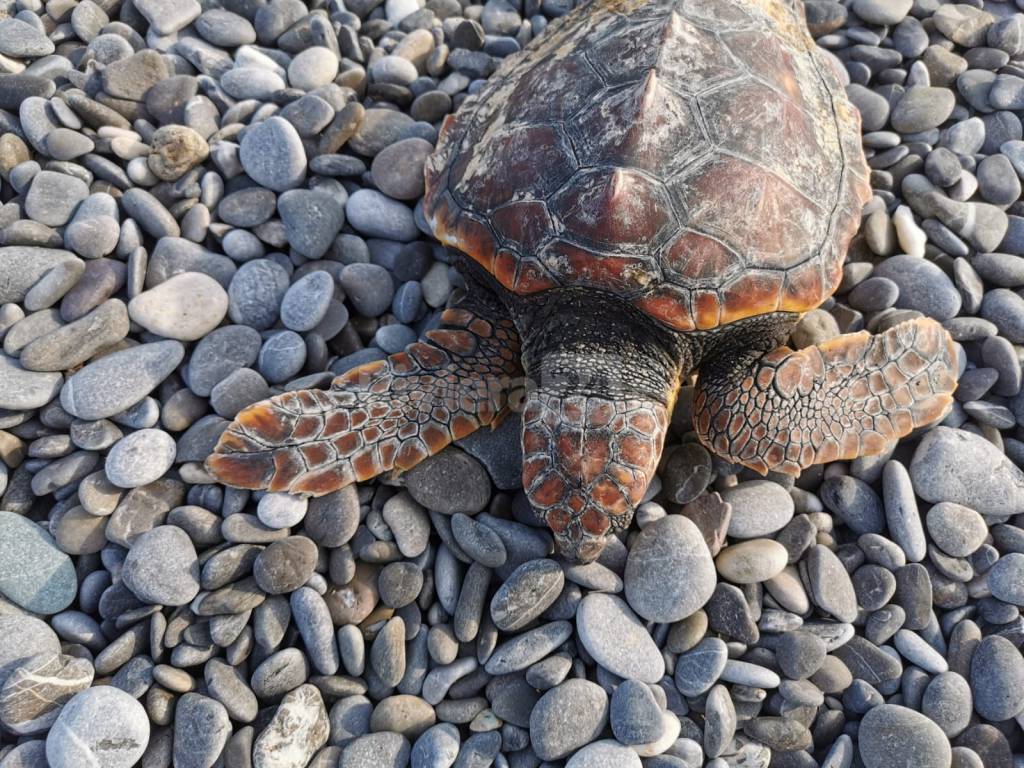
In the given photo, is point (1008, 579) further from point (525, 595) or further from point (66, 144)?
point (66, 144)

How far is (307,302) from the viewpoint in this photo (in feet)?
11.0

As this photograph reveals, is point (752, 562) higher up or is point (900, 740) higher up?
point (752, 562)

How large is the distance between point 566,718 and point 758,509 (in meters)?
1.26

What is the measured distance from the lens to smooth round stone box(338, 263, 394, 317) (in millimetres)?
3535

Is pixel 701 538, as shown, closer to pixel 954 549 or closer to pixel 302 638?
pixel 954 549

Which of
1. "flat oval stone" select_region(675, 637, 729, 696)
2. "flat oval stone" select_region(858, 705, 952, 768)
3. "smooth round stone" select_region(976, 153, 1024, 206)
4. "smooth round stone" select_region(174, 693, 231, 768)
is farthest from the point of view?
"smooth round stone" select_region(976, 153, 1024, 206)

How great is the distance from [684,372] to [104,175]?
3284 millimetres

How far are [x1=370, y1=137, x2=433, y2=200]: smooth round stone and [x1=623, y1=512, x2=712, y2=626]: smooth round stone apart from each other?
7.44 feet

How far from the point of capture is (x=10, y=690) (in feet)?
8.16

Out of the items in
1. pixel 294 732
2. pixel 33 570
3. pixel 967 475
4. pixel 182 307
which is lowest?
pixel 294 732

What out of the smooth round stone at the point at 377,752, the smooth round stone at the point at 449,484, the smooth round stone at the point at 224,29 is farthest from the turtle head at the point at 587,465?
the smooth round stone at the point at 224,29

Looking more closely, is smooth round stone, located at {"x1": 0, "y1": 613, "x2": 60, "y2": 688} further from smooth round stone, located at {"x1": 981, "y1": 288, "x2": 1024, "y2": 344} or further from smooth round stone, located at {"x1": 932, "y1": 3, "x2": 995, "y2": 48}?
smooth round stone, located at {"x1": 932, "y1": 3, "x2": 995, "y2": 48}

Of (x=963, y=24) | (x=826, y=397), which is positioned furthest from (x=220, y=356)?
(x=963, y=24)

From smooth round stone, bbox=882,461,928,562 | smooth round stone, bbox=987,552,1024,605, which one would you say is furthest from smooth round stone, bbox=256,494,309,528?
smooth round stone, bbox=987,552,1024,605
